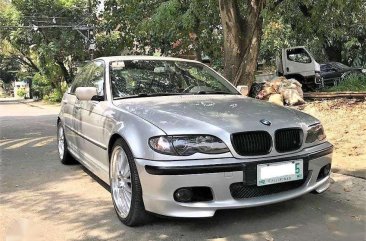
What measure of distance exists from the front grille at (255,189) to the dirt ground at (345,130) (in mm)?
1873

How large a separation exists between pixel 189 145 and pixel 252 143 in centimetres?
52

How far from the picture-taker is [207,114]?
12.9ft

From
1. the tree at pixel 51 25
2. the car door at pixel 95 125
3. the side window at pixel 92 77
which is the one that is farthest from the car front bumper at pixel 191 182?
the tree at pixel 51 25

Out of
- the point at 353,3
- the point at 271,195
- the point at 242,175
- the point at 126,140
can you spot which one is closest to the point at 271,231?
the point at 271,195

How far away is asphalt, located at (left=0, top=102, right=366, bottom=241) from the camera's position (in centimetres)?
374

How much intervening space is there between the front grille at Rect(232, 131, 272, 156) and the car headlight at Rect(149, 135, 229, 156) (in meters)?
0.12

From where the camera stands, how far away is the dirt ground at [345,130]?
5827 mm

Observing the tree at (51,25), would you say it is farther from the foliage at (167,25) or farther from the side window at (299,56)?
the side window at (299,56)

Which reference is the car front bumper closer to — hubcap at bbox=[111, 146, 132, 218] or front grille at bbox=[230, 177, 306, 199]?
front grille at bbox=[230, 177, 306, 199]

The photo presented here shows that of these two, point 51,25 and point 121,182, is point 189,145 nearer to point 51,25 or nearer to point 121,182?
point 121,182

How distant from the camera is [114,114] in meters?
4.30

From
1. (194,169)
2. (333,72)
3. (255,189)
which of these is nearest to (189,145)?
(194,169)

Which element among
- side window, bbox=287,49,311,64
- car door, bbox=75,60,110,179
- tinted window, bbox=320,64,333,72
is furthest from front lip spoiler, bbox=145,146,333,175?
tinted window, bbox=320,64,333,72

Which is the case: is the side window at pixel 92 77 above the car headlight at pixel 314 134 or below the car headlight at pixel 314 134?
above
